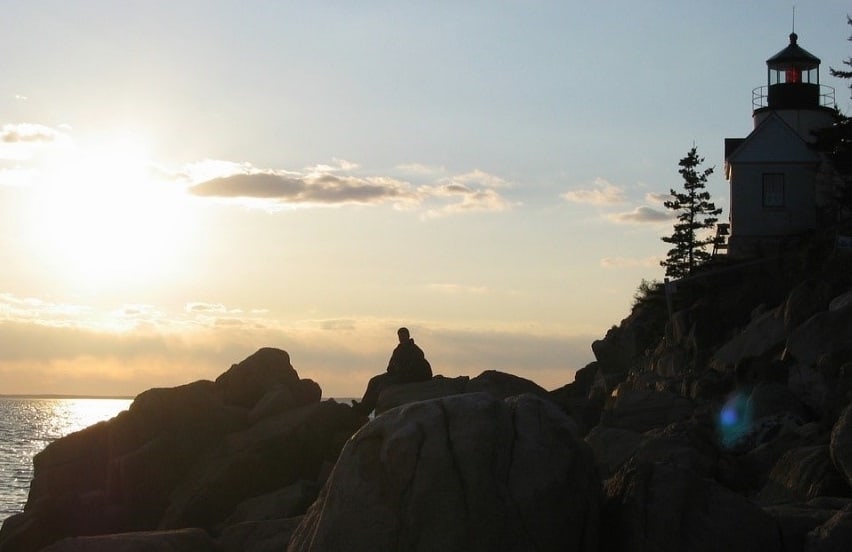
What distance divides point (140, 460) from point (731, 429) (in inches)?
505

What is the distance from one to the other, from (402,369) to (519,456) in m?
16.7

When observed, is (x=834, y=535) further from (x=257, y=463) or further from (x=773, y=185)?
(x=773, y=185)

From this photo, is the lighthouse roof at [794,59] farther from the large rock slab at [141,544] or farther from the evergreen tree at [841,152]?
the large rock slab at [141,544]

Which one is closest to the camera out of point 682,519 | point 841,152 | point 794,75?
point 682,519

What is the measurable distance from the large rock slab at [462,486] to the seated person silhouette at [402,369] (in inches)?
626

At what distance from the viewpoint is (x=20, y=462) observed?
77188 mm

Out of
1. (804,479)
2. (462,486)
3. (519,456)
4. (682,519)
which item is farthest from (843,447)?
(462,486)

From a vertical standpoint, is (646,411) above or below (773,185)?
below

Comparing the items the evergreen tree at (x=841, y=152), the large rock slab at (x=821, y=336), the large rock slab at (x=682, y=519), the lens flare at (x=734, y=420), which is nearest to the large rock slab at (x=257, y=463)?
the lens flare at (x=734, y=420)

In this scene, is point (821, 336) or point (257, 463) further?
point (821, 336)

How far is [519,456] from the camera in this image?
13.0 metres

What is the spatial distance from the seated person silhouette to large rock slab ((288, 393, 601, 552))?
1589cm

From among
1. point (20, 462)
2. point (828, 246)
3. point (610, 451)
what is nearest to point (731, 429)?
point (610, 451)

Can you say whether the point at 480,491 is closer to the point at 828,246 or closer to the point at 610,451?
the point at 610,451
